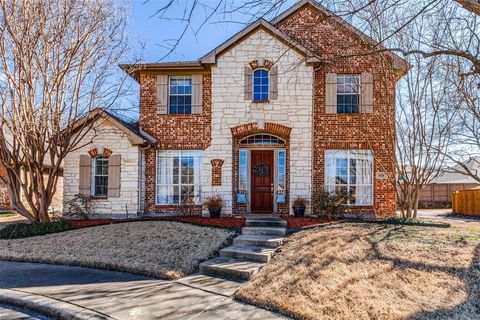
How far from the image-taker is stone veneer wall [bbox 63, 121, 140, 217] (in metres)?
13.2

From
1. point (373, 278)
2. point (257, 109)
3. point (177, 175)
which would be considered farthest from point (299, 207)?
point (373, 278)

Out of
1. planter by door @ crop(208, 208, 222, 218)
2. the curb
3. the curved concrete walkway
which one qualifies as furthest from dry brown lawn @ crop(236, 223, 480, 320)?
planter by door @ crop(208, 208, 222, 218)

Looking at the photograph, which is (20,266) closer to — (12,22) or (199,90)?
(12,22)

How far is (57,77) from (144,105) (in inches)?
147

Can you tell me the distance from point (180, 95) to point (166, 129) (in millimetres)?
1417

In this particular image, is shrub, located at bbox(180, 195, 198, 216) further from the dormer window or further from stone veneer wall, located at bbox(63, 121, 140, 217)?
the dormer window

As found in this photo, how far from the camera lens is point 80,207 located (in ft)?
43.2

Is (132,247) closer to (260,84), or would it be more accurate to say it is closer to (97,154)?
(97,154)

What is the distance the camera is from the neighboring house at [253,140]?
43.0 feet

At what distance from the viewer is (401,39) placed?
10.5m

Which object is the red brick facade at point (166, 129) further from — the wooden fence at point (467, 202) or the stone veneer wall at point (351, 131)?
the wooden fence at point (467, 202)

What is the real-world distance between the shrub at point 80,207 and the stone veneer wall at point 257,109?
4.18 m

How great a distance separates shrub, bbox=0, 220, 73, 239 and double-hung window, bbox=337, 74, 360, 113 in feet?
33.1

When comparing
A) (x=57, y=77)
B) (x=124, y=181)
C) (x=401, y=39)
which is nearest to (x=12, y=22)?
(x=57, y=77)
